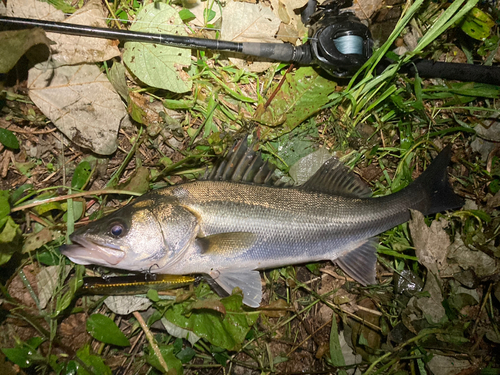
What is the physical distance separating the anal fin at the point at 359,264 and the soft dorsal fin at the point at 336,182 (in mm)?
501

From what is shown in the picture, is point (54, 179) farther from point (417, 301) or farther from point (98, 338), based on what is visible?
point (417, 301)

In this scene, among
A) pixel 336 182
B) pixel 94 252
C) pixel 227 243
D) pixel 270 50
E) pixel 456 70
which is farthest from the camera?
pixel 456 70

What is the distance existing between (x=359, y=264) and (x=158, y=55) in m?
2.60

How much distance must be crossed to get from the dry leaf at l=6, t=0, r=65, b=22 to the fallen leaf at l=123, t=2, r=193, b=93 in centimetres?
61

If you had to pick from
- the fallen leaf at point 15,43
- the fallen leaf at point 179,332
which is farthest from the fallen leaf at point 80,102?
the fallen leaf at point 179,332

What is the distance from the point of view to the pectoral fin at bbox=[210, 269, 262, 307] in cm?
249

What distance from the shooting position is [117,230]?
6.99ft

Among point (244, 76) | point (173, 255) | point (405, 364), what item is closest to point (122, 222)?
point (173, 255)

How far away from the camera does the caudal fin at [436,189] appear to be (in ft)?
8.98

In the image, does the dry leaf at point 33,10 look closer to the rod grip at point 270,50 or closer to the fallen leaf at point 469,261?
the rod grip at point 270,50

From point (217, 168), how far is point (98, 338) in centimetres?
169

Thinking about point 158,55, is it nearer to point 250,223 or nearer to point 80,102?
point 80,102

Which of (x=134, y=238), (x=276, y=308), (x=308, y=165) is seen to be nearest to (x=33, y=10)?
(x=134, y=238)

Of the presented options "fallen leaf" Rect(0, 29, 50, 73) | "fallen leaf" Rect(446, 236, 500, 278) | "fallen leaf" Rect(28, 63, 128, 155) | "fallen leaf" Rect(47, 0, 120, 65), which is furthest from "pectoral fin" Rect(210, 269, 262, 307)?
"fallen leaf" Rect(0, 29, 50, 73)
